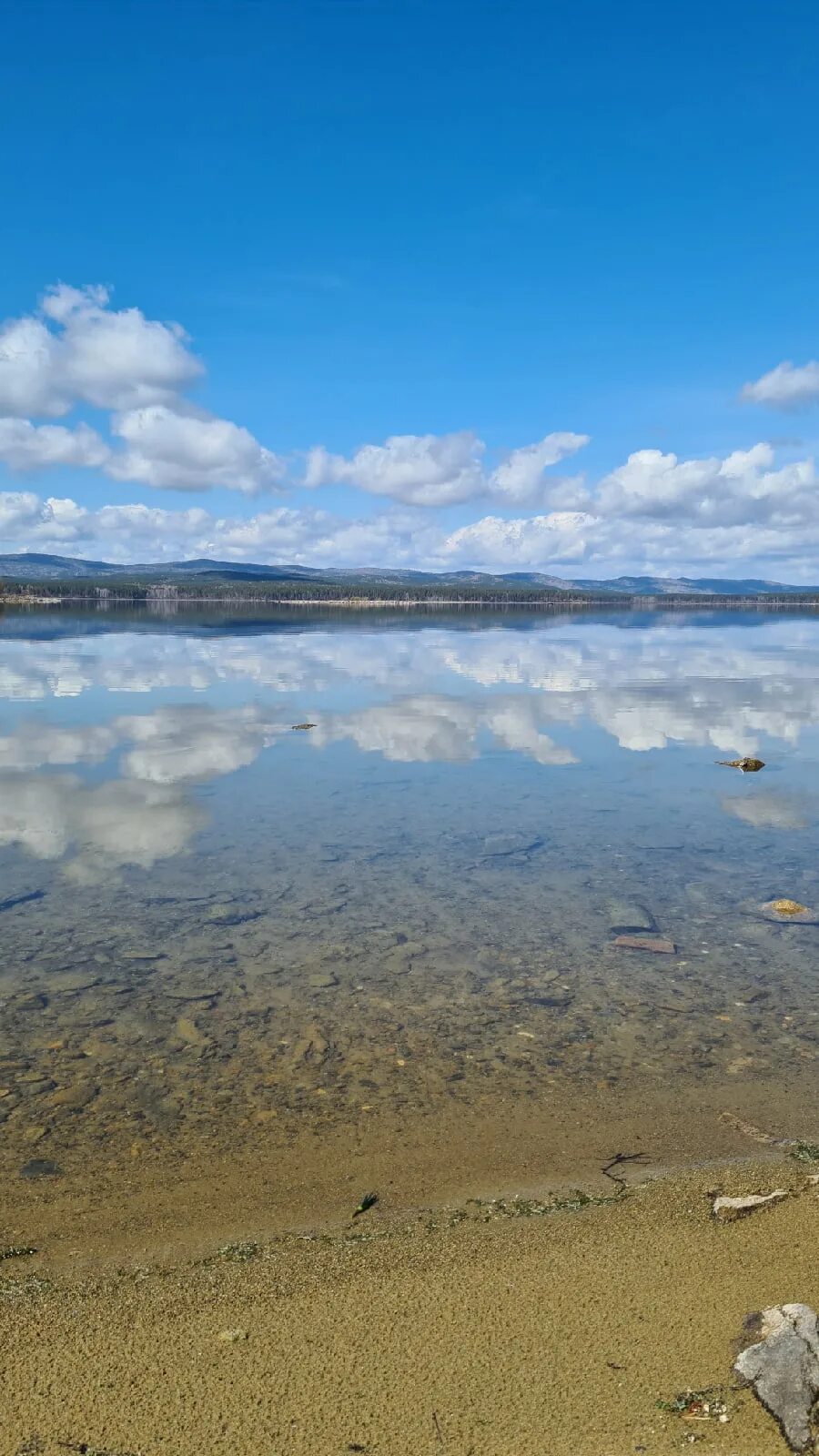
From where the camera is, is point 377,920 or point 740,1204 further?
point 377,920

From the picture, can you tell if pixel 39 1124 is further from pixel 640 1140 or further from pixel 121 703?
pixel 121 703

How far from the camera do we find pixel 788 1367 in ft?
17.0

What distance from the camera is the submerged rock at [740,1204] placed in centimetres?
702

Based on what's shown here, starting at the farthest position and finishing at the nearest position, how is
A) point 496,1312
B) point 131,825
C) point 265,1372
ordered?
point 131,825, point 496,1312, point 265,1372

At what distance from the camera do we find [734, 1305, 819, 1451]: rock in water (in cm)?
490

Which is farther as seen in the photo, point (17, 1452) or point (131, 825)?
point (131, 825)

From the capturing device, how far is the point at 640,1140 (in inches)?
333

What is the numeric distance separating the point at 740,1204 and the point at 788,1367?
1.97 m

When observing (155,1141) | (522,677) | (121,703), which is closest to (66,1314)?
(155,1141)

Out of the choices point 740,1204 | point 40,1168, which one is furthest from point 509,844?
point 40,1168

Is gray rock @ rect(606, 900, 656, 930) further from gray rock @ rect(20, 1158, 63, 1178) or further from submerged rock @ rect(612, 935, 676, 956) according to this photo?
gray rock @ rect(20, 1158, 63, 1178)

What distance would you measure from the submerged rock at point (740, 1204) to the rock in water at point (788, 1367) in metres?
1.31

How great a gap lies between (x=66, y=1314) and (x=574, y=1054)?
6021 millimetres

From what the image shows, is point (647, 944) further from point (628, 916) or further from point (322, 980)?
point (322, 980)
